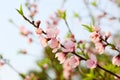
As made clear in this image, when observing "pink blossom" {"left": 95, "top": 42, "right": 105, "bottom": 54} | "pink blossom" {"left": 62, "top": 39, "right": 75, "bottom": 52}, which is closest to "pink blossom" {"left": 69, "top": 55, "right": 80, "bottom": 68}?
"pink blossom" {"left": 62, "top": 39, "right": 75, "bottom": 52}

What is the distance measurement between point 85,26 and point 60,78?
2.58 m

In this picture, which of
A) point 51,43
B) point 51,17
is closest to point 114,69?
point 51,43

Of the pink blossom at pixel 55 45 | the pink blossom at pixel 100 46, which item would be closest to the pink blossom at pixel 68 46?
the pink blossom at pixel 55 45

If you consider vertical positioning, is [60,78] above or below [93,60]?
above

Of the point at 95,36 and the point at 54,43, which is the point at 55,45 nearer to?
the point at 54,43

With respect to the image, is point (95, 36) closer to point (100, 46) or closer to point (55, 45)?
point (100, 46)

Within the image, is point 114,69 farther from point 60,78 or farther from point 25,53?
point 25,53

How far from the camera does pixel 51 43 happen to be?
2562mm

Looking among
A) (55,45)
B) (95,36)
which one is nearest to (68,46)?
(55,45)

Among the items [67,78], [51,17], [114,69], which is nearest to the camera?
[114,69]

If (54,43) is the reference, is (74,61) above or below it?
below

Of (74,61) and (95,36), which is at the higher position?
(95,36)

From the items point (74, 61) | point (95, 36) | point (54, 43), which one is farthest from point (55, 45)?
point (95, 36)

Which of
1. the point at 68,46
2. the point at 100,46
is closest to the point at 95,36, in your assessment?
the point at 100,46
